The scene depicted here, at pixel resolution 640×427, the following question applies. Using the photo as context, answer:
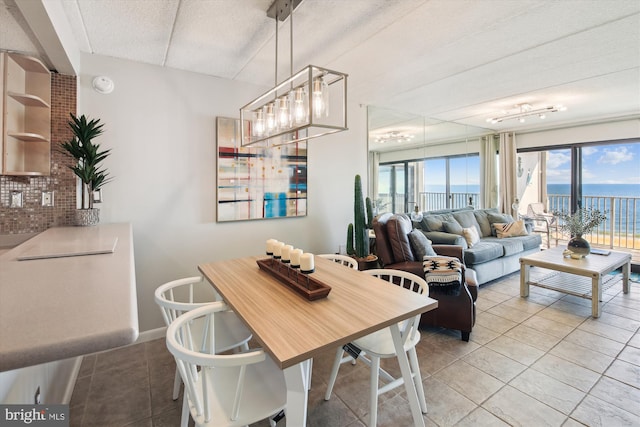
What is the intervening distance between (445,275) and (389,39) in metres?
1.96

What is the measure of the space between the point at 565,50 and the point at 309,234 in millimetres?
2960

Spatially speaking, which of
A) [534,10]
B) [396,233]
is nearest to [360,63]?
[534,10]

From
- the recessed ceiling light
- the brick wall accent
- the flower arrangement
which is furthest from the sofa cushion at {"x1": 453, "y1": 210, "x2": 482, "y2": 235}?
the brick wall accent

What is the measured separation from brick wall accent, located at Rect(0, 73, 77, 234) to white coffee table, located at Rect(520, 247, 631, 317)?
15.3 feet

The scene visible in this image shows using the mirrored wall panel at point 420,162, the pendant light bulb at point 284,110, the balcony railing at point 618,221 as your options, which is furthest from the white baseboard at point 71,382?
the balcony railing at point 618,221

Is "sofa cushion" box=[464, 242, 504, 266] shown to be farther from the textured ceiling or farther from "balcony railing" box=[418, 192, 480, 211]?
the textured ceiling

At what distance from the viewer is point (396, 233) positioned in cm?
304

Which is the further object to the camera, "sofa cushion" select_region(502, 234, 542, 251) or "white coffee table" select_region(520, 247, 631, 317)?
"sofa cushion" select_region(502, 234, 542, 251)

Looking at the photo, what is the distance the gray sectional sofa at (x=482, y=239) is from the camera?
3.79 meters

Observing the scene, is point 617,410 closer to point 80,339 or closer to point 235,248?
point 80,339

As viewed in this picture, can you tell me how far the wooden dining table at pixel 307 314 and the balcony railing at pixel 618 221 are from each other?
5588 millimetres

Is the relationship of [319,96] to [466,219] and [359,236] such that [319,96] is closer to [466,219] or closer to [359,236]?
[359,236]

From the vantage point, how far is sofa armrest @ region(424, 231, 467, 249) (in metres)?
3.71

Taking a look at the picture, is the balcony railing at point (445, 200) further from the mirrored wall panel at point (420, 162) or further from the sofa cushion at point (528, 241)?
the sofa cushion at point (528, 241)
